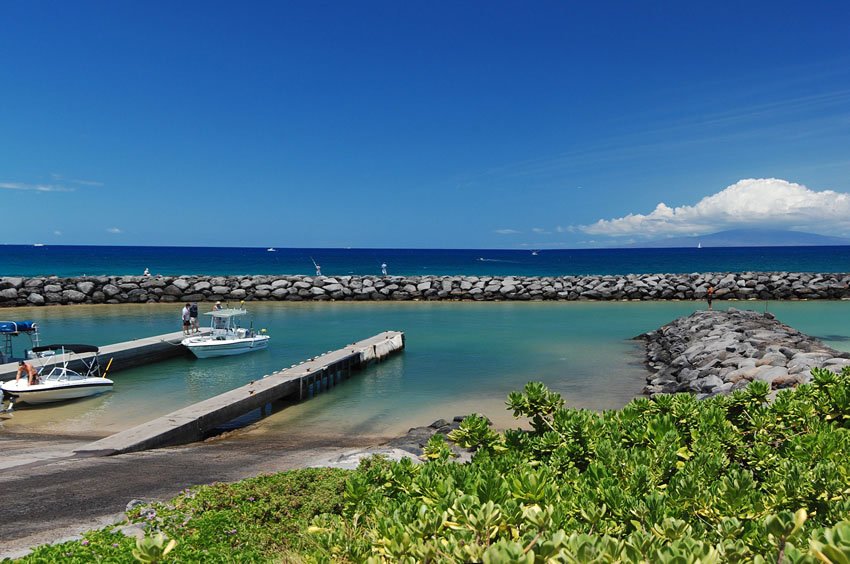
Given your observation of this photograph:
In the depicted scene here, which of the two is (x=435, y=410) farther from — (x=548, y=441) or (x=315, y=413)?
(x=548, y=441)

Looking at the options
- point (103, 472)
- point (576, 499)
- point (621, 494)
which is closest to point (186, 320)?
point (103, 472)

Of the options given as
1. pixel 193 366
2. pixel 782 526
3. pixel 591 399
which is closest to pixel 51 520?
pixel 782 526

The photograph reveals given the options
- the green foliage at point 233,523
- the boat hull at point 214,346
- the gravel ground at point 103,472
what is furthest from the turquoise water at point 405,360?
the green foliage at point 233,523

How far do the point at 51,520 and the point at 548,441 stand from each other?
18.1 ft

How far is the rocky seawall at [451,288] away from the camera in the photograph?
40.8 meters

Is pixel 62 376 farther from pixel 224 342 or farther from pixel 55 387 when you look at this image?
pixel 224 342

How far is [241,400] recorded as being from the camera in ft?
46.6

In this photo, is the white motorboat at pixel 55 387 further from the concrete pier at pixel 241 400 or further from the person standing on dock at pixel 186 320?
the person standing on dock at pixel 186 320

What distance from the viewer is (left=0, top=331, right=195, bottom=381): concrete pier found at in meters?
16.9

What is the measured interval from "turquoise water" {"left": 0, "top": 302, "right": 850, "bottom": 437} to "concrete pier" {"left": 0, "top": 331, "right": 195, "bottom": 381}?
0.54 metres

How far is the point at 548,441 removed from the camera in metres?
5.34

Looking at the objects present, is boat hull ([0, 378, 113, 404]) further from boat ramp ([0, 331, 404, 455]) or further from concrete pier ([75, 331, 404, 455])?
concrete pier ([75, 331, 404, 455])

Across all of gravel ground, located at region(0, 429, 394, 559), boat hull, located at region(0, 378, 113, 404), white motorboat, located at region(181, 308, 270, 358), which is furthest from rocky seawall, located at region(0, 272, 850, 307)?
gravel ground, located at region(0, 429, 394, 559)

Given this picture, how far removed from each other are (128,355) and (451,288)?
26.3 meters
